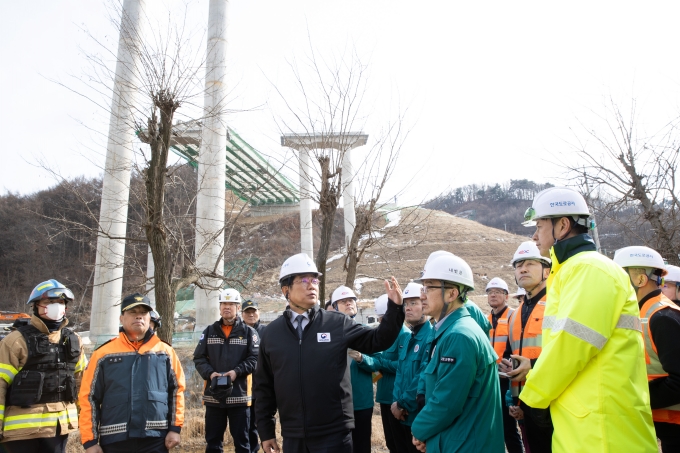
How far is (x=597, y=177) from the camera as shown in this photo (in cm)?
1020

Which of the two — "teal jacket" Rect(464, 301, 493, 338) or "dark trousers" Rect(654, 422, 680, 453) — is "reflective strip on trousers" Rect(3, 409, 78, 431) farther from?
"dark trousers" Rect(654, 422, 680, 453)

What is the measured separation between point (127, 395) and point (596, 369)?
3724 mm

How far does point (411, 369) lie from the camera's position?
462cm

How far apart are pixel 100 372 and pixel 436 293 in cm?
311

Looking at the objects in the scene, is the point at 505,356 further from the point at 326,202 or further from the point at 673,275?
the point at 326,202

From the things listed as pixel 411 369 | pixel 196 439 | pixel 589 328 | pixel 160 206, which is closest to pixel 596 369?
pixel 589 328

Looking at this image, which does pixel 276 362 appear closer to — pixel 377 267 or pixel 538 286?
pixel 538 286

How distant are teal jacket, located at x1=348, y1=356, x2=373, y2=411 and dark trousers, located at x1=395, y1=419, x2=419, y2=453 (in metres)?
0.44

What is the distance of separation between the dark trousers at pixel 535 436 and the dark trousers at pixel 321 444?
169 centimetres

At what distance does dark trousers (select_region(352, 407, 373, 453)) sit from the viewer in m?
4.95

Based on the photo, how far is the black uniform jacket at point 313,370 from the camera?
3492 millimetres

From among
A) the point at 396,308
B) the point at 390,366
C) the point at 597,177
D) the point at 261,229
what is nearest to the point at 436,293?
the point at 396,308

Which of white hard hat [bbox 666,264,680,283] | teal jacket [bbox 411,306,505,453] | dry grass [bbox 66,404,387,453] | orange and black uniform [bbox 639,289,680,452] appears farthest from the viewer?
dry grass [bbox 66,404,387,453]

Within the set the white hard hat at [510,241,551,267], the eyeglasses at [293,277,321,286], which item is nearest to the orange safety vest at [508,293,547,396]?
the white hard hat at [510,241,551,267]
